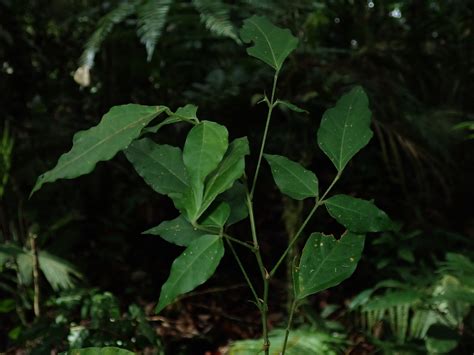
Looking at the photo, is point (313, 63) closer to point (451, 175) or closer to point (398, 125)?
point (398, 125)

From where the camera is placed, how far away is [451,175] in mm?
2080

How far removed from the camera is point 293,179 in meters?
0.69

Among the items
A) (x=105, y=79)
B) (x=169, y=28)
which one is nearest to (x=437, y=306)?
(x=169, y=28)

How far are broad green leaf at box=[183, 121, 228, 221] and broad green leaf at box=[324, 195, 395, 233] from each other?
20 centimetres

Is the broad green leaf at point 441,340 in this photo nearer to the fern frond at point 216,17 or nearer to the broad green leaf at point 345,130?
the broad green leaf at point 345,130

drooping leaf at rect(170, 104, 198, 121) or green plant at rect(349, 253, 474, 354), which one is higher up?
drooping leaf at rect(170, 104, 198, 121)

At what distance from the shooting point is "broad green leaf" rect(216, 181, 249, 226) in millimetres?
676

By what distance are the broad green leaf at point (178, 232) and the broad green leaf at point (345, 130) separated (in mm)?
223

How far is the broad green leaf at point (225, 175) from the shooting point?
22.4 inches

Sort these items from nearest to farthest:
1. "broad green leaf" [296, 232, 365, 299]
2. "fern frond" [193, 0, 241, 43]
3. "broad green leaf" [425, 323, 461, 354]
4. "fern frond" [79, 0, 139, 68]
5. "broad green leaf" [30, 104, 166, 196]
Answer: "broad green leaf" [30, 104, 166, 196], "broad green leaf" [296, 232, 365, 299], "broad green leaf" [425, 323, 461, 354], "fern frond" [193, 0, 241, 43], "fern frond" [79, 0, 139, 68]

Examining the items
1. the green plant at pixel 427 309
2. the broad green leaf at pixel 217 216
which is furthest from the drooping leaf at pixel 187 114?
the green plant at pixel 427 309

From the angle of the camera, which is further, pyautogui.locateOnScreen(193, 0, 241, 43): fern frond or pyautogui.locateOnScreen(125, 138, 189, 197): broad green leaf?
pyautogui.locateOnScreen(193, 0, 241, 43): fern frond

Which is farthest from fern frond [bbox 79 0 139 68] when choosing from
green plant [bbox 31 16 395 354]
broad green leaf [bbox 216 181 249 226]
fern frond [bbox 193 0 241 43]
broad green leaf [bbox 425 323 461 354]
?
broad green leaf [bbox 425 323 461 354]

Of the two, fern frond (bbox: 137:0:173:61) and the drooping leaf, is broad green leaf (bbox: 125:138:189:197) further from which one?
fern frond (bbox: 137:0:173:61)
